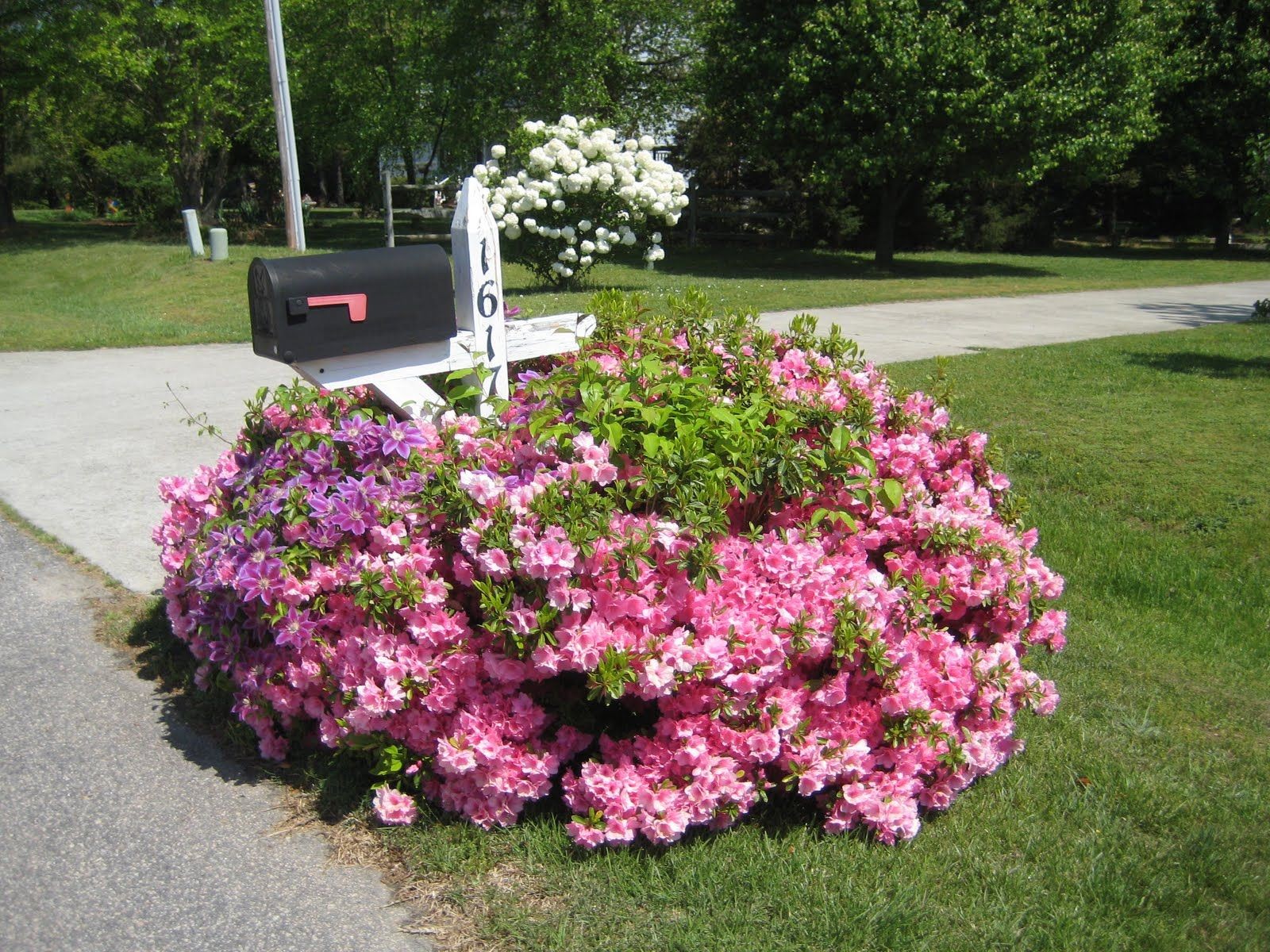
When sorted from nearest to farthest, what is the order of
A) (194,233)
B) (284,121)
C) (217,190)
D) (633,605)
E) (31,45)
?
(633,605) → (284,121) → (194,233) → (31,45) → (217,190)

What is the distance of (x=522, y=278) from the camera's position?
701 inches

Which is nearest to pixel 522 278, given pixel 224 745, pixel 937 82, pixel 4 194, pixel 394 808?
pixel 937 82

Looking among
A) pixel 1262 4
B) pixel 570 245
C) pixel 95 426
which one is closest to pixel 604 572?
pixel 95 426

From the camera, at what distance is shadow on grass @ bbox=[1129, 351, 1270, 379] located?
9.40m

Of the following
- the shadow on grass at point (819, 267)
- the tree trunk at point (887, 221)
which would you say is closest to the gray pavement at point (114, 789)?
the shadow on grass at point (819, 267)

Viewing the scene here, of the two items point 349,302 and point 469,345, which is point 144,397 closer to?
point 469,345

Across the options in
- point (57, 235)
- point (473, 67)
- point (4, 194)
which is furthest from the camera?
point (4, 194)

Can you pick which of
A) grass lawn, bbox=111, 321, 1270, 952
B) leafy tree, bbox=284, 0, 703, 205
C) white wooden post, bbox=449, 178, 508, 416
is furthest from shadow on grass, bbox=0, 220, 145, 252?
grass lawn, bbox=111, 321, 1270, 952

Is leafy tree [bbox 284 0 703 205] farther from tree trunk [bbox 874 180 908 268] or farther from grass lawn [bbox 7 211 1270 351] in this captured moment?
tree trunk [bbox 874 180 908 268]

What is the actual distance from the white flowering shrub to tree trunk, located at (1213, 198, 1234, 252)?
64.2 ft

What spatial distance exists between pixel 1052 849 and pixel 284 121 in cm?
1814

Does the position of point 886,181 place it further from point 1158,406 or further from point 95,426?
point 95,426

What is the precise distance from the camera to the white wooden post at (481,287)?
12.1 feet

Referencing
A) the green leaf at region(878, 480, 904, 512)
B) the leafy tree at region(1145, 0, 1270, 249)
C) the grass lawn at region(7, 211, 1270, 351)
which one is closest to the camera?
the green leaf at region(878, 480, 904, 512)
